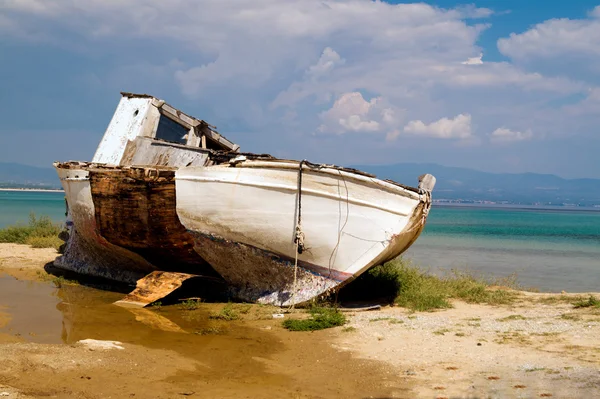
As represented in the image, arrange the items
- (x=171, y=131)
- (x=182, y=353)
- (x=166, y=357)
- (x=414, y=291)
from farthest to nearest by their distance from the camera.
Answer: (x=171, y=131) < (x=414, y=291) < (x=182, y=353) < (x=166, y=357)

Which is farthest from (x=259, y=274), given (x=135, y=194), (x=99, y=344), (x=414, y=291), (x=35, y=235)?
(x=35, y=235)

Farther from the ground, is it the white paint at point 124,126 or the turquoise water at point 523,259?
the white paint at point 124,126

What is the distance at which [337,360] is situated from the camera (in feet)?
20.6

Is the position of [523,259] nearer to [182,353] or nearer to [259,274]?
[259,274]

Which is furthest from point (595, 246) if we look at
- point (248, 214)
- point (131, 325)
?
point (131, 325)

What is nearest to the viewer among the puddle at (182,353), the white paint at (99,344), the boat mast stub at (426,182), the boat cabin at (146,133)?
the puddle at (182,353)

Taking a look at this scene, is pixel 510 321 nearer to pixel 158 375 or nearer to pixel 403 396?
pixel 403 396

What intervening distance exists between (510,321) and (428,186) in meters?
2.40

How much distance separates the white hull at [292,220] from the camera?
8516 millimetres

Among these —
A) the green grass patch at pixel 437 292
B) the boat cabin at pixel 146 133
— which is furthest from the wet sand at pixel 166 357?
the boat cabin at pixel 146 133

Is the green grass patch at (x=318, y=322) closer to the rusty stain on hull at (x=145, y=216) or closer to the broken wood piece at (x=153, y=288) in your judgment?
the broken wood piece at (x=153, y=288)

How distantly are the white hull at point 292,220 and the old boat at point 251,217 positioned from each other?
2 cm

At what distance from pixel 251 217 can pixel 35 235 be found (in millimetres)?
11284

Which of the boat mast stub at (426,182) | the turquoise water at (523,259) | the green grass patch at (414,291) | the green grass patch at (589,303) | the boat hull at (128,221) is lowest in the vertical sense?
the turquoise water at (523,259)
